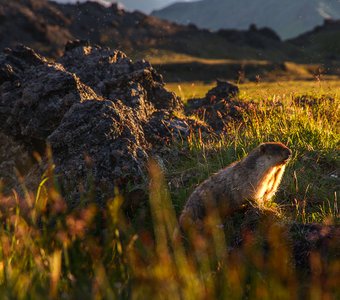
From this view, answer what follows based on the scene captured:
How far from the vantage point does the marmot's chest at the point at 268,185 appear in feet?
19.4

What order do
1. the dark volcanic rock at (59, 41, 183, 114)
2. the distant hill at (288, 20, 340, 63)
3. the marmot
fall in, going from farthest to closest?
the distant hill at (288, 20, 340, 63), the dark volcanic rock at (59, 41, 183, 114), the marmot

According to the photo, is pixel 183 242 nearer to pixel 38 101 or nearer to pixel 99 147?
pixel 99 147

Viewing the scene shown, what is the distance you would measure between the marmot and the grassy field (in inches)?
8.5

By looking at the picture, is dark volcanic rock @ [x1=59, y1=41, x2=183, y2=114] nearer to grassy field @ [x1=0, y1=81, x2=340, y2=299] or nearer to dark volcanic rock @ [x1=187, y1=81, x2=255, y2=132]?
dark volcanic rock @ [x1=187, y1=81, x2=255, y2=132]

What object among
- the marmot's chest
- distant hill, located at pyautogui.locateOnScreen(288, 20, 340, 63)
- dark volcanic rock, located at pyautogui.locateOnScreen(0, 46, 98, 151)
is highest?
dark volcanic rock, located at pyautogui.locateOnScreen(0, 46, 98, 151)

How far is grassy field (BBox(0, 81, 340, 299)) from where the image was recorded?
339cm

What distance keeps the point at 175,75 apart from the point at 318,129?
31503 mm

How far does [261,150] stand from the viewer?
6.01 metres

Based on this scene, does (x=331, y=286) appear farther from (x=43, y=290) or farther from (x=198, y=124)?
(x=198, y=124)

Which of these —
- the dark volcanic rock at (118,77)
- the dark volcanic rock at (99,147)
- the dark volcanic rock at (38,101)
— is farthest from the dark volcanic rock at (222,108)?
the dark volcanic rock at (38,101)

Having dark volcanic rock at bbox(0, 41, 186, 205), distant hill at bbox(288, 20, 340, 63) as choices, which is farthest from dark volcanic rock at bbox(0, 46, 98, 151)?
distant hill at bbox(288, 20, 340, 63)

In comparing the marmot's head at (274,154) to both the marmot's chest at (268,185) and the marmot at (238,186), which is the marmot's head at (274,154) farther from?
the marmot's chest at (268,185)

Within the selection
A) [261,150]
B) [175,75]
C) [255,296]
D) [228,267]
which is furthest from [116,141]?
[175,75]

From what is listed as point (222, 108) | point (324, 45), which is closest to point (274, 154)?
point (222, 108)
